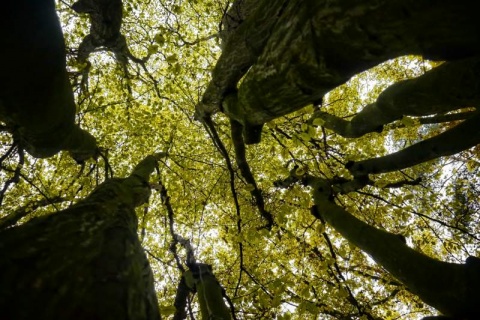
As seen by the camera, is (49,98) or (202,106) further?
(202,106)

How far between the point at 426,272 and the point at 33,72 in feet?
9.54

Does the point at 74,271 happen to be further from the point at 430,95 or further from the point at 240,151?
the point at 240,151

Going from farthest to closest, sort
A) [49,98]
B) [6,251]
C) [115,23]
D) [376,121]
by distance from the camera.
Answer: [115,23] < [376,121] < [49,98] < [6,251]

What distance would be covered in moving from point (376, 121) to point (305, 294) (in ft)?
7.70

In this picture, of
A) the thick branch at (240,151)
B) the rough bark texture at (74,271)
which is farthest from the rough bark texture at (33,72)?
the thick branch at (240,151)

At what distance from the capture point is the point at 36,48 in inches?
70.4

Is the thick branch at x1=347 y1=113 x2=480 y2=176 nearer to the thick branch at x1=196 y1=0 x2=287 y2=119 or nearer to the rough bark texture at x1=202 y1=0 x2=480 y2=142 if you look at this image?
the rough bark texture at x1=202 y1=0 x2=480 y2=142

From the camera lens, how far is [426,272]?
2170 millimetres

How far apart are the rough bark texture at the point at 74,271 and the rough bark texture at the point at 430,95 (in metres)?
2.86

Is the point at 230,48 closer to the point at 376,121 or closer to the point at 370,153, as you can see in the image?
the point at 376,121

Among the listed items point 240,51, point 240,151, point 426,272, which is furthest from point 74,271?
point 240,151


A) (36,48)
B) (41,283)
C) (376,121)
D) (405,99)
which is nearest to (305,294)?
(376,121)

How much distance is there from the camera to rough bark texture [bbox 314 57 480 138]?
2648mm

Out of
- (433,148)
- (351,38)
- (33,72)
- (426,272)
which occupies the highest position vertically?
(33,72)
